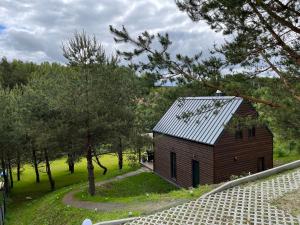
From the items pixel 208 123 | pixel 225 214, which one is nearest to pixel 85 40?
pixel 208 123

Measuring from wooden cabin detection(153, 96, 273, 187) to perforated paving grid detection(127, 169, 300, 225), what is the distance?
596 centimetres

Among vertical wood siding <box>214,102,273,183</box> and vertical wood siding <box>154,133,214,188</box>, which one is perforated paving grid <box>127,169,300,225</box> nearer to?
vertical wood siding <box>214,102,273,183</box>

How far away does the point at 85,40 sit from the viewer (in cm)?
1523

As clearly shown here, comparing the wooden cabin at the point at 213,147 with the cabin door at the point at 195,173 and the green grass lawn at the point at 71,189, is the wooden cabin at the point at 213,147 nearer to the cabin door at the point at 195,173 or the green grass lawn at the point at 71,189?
the cabin door at the point at 195,173

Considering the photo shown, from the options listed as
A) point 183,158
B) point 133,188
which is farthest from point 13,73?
point 183,158

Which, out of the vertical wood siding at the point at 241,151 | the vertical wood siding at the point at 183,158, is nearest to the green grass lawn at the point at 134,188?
the vertical wood siding at the point at 183,158

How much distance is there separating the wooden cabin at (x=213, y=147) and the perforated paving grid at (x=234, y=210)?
5.96m

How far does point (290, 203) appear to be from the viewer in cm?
912

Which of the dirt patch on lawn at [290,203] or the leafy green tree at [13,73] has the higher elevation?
the leafy green tree at [13,73]

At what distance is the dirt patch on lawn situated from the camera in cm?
859

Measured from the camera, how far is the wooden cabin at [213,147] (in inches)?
680

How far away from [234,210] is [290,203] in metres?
1.74

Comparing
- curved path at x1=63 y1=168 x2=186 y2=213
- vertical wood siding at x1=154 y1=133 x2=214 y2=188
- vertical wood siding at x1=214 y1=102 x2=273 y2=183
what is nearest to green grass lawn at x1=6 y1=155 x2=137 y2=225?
curved path at x1=63 y1=168 x2=186 y2=213

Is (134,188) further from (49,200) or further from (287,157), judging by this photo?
(287,157)
